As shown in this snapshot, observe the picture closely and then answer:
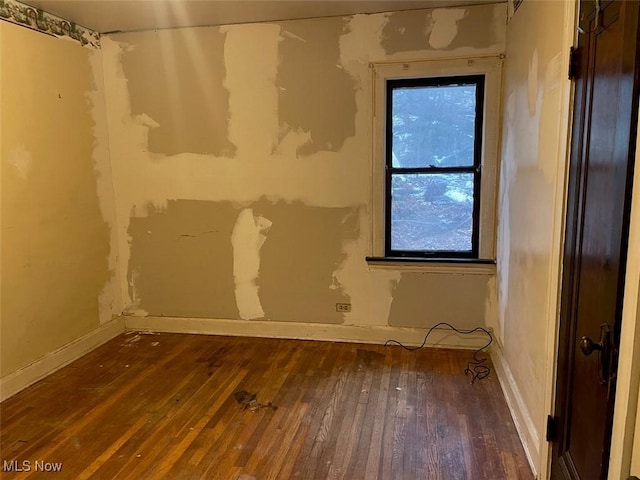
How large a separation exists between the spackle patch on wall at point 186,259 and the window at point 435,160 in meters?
1.27

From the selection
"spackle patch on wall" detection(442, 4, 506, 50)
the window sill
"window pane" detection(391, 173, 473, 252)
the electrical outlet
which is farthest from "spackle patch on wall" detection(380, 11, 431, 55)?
the electrical outlet

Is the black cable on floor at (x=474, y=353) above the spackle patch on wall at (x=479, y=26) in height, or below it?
below

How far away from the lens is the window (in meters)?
3.20

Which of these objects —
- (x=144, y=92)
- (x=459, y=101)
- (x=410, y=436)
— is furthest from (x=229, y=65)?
(x=410, y=436)

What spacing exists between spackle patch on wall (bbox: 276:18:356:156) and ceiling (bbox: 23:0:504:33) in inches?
5.0

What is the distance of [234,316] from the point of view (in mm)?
3820

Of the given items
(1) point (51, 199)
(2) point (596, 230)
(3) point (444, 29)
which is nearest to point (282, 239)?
(1) point (51, 199)

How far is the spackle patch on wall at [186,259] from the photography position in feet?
12.2

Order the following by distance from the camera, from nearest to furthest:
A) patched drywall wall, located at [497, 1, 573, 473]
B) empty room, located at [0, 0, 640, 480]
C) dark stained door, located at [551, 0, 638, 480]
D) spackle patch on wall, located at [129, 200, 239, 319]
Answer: dark stained door, located at [551, 0, 638, 480]
patched drywall wall, located at [497, 1, 573, 473]
empty room, located at [0, 0, 640, 480]
spackle patch on wall, located at [129, 200, 239, 319]

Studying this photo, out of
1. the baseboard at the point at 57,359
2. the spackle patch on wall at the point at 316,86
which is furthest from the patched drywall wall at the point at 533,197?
the baseboard at the point at 57,359

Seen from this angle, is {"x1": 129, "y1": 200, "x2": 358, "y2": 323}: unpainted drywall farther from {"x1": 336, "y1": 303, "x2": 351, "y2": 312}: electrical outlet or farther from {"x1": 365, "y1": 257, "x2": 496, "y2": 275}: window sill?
{"x1": 365, "y1": 257, "x2": 496, "y2": 275}: window sill
